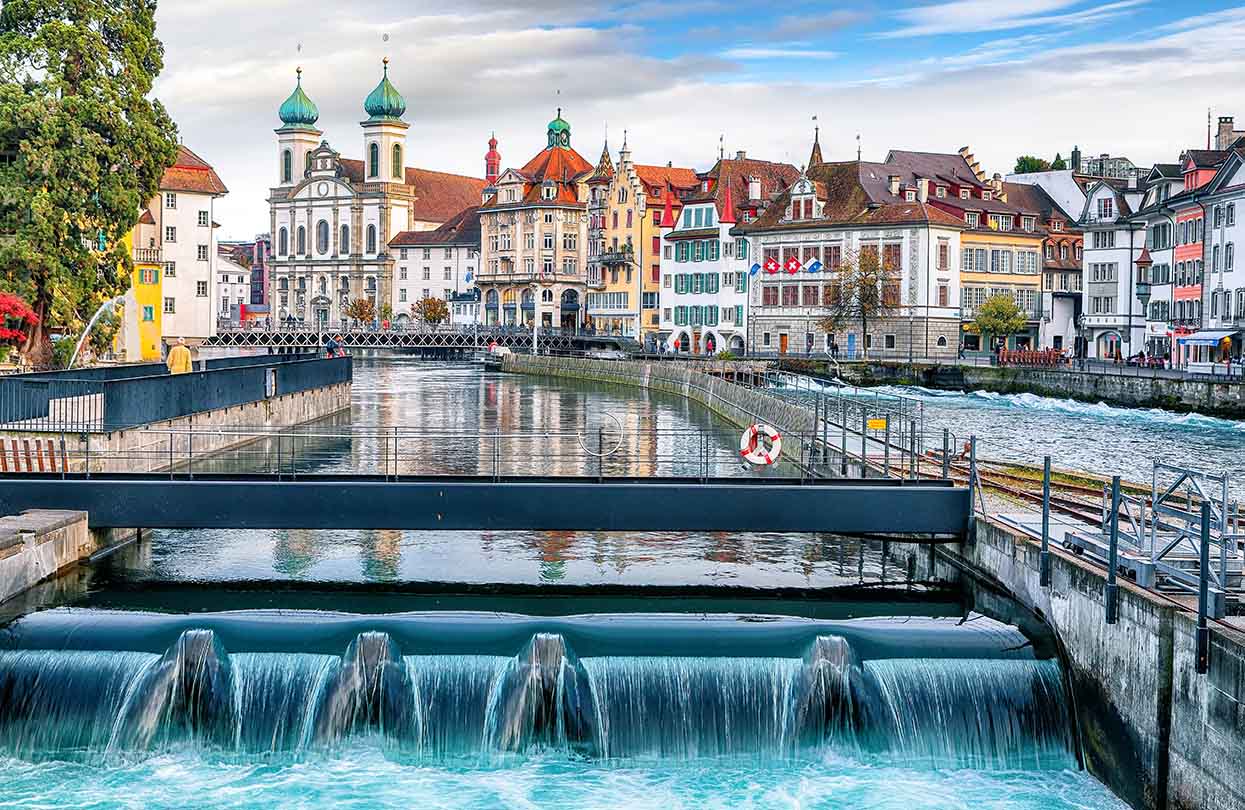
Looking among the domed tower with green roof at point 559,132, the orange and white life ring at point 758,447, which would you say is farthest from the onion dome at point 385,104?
the orange and white life ring at point 758,447

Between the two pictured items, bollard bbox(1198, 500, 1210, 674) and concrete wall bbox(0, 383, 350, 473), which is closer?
bollard bbox(1198, 500, 1210, 674)

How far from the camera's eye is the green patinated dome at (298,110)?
186000mm

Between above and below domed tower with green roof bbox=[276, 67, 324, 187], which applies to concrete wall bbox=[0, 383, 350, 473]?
below

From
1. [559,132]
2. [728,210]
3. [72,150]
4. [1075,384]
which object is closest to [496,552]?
[72,150]

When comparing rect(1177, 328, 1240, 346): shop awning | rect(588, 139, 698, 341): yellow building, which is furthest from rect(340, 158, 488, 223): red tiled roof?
rect(1177, 328, 1240, 346): shop awning

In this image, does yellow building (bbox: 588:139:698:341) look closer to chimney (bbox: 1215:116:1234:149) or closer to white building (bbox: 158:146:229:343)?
white building (bbox: 158:146:229:343)

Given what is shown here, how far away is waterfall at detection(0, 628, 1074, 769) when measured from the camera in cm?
1953

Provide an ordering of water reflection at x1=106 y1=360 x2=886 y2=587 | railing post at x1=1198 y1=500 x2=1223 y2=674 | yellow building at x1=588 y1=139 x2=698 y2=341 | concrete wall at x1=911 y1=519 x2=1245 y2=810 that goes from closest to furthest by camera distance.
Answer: concrete wall at x1=911 y1=519 x2=1245 y2=810 < railing post at x1=1198 y1=500 x2=1223 y2=674 < water reflection at x1=106 y1=360 x2=886 y2=587 < yellow building at x1=588 y1=139 x2=698 y2=341

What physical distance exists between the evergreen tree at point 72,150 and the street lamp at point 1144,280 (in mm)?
57835

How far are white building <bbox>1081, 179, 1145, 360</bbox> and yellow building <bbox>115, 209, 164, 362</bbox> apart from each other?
186 ft

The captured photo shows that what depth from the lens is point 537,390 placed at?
3324 inches

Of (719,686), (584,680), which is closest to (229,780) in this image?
(584,680)

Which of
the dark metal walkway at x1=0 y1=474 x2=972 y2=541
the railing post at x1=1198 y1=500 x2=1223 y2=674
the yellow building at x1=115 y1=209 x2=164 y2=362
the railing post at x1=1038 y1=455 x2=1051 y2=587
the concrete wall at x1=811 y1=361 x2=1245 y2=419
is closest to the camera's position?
the railing post at x1=1198 y1=500 x2=1223 y2=674

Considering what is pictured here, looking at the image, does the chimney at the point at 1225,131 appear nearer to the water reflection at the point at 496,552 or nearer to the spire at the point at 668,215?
the spire at the point at 668,215
